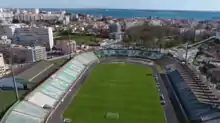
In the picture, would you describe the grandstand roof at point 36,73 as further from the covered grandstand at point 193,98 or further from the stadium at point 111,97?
the covered grandstand at point 193,98

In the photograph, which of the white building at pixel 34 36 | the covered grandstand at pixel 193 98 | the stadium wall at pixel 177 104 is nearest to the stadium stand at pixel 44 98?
the stadium wall at pixel 177 104

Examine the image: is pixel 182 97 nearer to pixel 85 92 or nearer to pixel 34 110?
pixel 85 92

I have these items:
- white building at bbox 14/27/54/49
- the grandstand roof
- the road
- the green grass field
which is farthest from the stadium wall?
white building at bbox 14/27/54/49

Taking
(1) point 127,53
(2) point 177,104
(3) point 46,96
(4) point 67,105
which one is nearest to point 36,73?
(3) point 46,96

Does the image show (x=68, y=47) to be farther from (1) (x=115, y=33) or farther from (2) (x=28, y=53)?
(1) (x=115, y=33)

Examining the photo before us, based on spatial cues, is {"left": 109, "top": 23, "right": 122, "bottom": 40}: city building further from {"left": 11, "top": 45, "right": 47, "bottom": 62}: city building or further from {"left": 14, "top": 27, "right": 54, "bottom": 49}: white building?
{"left": 11, "top": 45, "right": 47, "bottom": 62}: city building

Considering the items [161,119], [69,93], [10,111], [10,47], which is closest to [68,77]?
[69,93]
